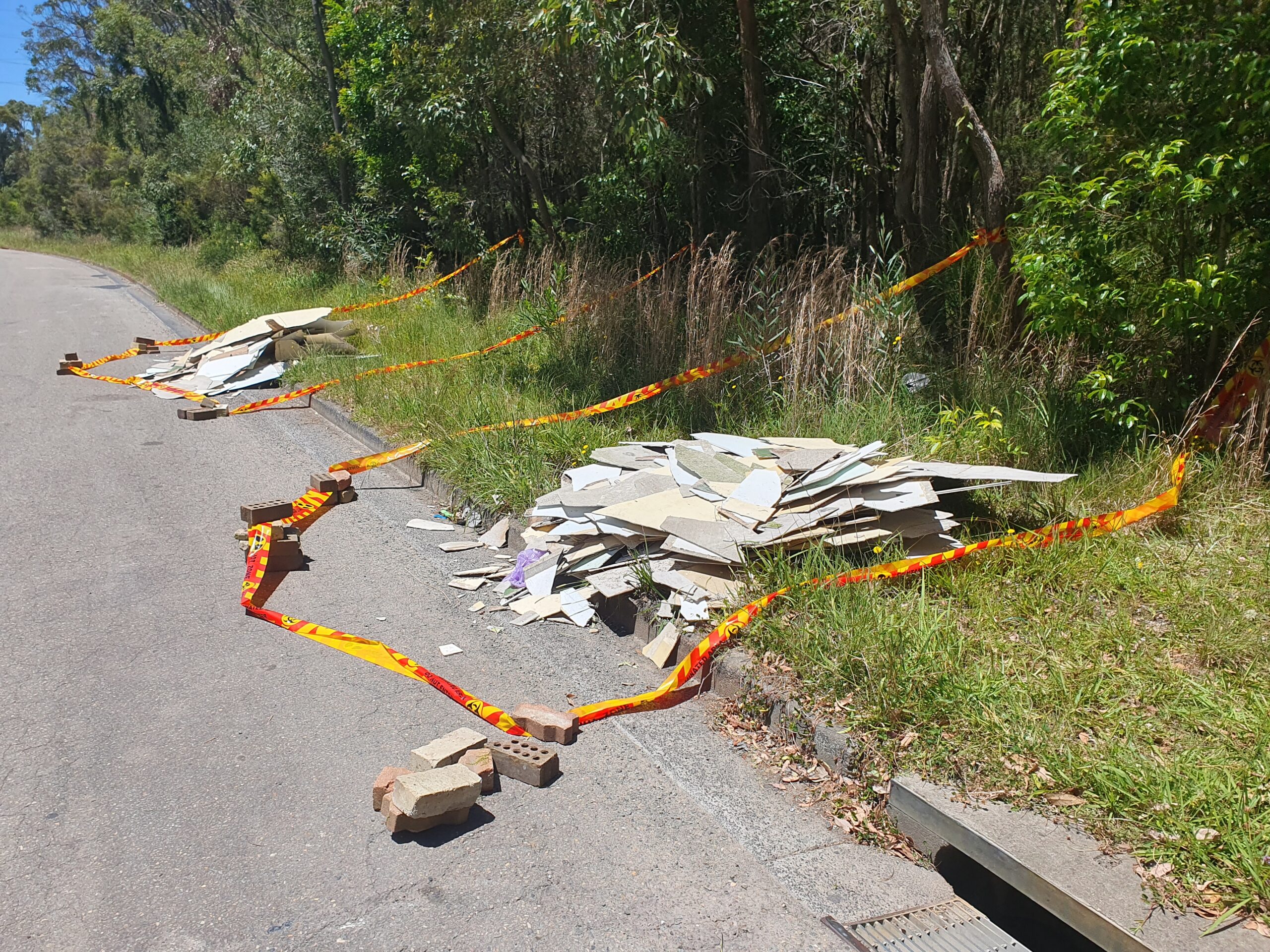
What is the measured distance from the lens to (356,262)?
683 inches

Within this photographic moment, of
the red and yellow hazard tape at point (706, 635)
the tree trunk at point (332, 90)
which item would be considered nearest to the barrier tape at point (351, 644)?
the red and yellow hazard tape at point (706, 635)

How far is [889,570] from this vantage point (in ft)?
15.7

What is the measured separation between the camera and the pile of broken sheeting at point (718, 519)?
500cm

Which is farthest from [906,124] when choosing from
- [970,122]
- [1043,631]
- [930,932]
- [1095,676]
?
[930,932]

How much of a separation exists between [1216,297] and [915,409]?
2.01 m

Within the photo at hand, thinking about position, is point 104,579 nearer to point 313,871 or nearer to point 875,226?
point 313,871

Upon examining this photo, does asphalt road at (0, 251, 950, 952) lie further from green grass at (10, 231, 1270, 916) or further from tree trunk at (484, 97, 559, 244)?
tree trunk at (484, 97, 559, 244)

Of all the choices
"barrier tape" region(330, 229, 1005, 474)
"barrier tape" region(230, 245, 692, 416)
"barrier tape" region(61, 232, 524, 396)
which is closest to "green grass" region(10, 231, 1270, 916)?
"barrier tape" region(330, 229, 1005, 474)

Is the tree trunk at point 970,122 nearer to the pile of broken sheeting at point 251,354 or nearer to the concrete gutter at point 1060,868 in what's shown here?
the concrete gutter at point 1060,868

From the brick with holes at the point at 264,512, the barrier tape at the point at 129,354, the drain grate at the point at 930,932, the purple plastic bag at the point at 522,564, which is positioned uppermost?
the barrier tape at the point at 129,354

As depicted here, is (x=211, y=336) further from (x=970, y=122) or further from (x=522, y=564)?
(x=970, y=122)

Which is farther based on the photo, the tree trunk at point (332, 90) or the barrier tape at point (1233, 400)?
the tree trunk at point (332, 90)

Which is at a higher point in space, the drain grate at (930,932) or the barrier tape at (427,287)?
the barrier tape at (427,287)

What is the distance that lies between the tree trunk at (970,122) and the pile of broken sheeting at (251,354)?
7576 mm
